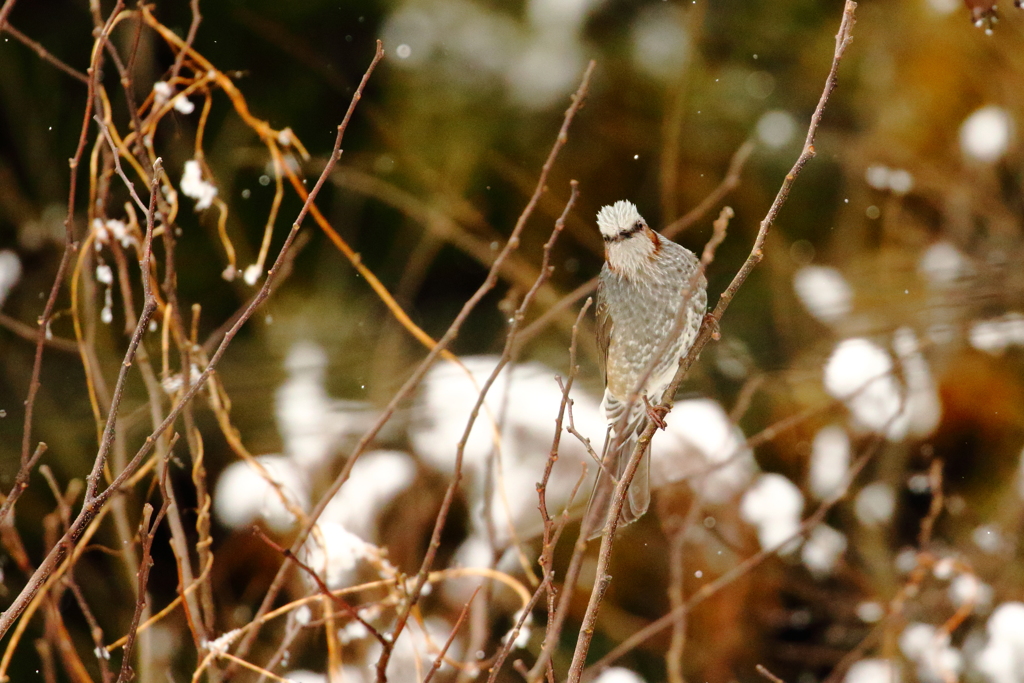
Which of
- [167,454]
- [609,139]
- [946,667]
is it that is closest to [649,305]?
[167,454]

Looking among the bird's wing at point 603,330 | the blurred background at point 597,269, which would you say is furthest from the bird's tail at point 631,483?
the blurred background at point 597,269

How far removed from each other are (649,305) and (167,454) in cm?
47

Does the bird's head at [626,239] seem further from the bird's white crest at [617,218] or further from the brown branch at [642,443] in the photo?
the brown branch at [642,443]

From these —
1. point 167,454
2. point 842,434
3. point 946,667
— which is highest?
point 842,434

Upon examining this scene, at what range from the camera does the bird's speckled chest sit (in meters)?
0.73

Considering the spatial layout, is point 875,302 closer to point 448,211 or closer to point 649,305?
Answer: point 448,211

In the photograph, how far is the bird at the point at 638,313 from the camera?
2.35 ft

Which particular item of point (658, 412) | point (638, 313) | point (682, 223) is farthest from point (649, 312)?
point (682, 223)

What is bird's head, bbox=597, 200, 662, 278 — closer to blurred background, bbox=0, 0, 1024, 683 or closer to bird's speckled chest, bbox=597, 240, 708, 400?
bird's speckled chest, bbox=597, 240, 708, 400

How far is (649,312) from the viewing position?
80cm

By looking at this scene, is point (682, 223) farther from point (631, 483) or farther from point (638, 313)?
point (631, 483)

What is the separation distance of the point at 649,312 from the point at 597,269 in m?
0.60

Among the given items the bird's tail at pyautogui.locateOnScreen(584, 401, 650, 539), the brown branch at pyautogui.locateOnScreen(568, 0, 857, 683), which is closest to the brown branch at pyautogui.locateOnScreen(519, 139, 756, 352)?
the bird's tail at pyautogui.locateOnScreen(584, 401, 650, 539)

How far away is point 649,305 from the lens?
80 cm
